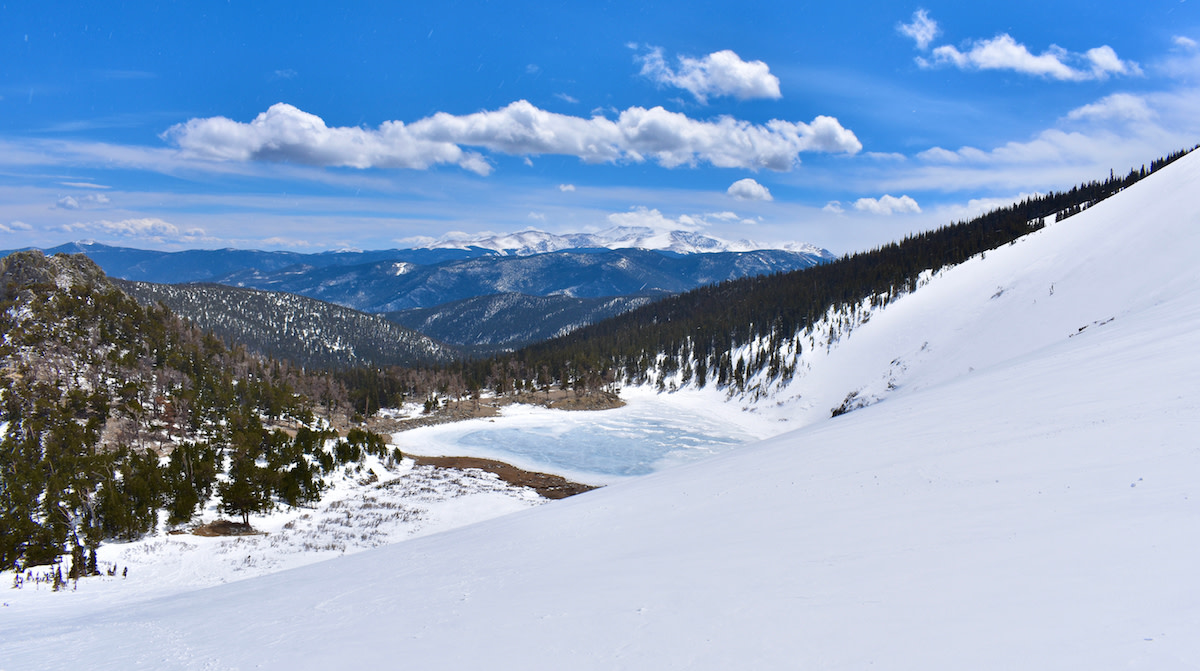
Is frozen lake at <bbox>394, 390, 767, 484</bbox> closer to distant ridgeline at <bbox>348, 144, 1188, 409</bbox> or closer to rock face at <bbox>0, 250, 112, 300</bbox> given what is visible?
distant ridgeline at <bbox>348, 144, 1188, 409</bbox>

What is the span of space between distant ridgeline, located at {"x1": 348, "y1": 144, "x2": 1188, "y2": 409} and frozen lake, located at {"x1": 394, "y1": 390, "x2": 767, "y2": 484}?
59.6 ft

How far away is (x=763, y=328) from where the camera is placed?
399ft

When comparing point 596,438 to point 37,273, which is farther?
point 596,438

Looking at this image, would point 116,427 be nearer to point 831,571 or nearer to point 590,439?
point 590,439

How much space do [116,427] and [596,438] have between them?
4912cm

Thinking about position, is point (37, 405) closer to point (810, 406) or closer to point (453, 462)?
point (453, 462)

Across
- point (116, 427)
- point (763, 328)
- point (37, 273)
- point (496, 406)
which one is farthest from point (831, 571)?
point (763, 328)

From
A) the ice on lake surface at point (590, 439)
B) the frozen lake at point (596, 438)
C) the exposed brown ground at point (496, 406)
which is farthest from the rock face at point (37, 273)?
the ice on lake surface at point (590, 439)

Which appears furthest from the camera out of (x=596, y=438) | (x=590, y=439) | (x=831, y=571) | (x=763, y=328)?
(x=763, y=328)

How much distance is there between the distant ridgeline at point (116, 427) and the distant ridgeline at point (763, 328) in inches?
1635

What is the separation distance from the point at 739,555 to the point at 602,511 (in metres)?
7.94

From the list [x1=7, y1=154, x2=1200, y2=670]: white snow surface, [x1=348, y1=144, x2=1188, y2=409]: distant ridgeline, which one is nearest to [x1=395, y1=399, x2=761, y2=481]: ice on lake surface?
[x1=348, y1=144, x2=1188, y2=409]: distant ridgeline

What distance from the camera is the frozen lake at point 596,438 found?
5703cm

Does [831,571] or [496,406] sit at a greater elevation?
[831,571]
